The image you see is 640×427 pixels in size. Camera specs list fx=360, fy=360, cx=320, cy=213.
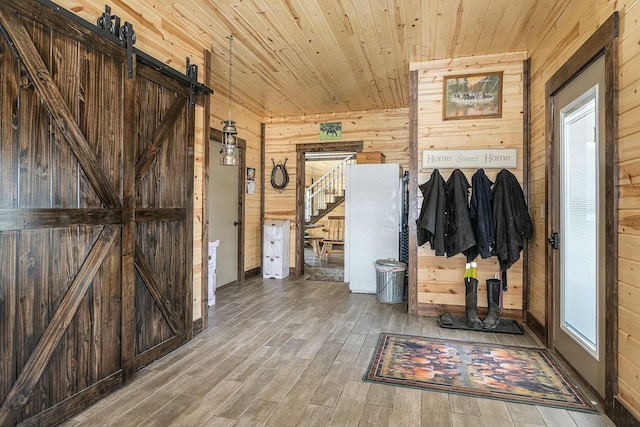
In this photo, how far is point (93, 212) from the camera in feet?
7.36

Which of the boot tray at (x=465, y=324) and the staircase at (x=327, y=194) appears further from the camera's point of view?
the staircase at (x=327, y=194)

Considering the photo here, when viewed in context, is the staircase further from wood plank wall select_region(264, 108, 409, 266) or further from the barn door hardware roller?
the barn door hardware roller

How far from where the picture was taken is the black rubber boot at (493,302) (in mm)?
3654

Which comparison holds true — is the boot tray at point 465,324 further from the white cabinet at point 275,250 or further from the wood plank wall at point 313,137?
the white cabinet at point 275,250

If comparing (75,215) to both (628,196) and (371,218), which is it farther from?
(371,218)

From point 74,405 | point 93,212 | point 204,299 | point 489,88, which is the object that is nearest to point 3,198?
point 93,212

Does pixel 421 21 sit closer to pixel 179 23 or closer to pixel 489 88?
pixel 489 88

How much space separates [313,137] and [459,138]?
301 cm

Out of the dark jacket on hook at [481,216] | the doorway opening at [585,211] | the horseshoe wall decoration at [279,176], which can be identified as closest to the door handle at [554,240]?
the doorway opening at [585,211]

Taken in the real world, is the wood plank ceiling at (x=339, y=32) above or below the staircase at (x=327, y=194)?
above

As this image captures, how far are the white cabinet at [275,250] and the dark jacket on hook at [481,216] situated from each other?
10.9 feet

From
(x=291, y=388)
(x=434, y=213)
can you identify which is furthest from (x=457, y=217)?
(x=291, y=388)

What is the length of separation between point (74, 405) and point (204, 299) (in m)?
1.54

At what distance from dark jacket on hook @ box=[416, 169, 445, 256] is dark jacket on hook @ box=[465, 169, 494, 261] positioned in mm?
293
